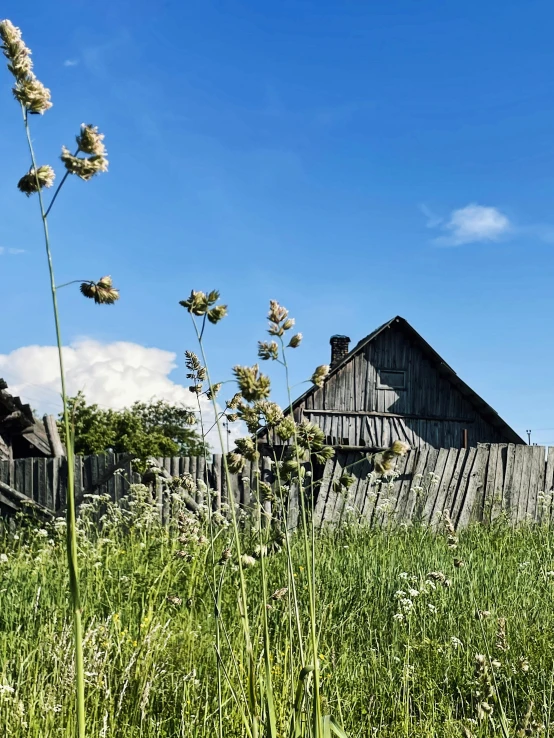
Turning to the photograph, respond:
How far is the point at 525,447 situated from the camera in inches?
491

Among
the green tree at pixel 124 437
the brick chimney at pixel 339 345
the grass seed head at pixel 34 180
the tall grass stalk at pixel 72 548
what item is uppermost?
the brick chimney at pixel 339 345

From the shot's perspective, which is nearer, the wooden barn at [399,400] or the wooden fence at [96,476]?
the wooden fence at [96,476]

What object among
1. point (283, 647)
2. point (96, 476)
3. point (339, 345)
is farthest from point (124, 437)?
point (283, 647)

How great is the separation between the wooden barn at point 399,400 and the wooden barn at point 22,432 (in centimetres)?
834

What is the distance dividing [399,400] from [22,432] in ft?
39.7

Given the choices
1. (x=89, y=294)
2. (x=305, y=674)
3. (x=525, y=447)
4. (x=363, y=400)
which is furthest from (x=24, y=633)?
(x=363, y=400)

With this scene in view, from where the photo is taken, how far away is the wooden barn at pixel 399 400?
75.3 ft

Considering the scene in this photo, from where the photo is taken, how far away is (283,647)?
13.3 ft

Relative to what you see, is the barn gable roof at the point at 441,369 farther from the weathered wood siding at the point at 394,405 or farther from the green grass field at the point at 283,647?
the green grass field at the point at 283,647

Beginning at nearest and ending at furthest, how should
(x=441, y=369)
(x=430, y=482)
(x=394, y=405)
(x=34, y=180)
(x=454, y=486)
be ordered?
1. (x=34, y=180)
2. (x=430, y=482)
3. (x=454, y=486)
4. (x=394, y=405)
5. (x=441, y=369)

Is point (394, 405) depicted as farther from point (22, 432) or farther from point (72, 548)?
point (72, 548)

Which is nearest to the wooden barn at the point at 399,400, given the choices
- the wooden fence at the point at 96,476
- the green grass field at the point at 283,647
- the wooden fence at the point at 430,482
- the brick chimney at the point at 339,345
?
the brick chimney at the point at 339,345

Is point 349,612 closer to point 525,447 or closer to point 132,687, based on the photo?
point 132,687

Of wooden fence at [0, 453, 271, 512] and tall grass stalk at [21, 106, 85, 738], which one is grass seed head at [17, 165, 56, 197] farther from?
wooden fence at [0, 453, 271, 512]
